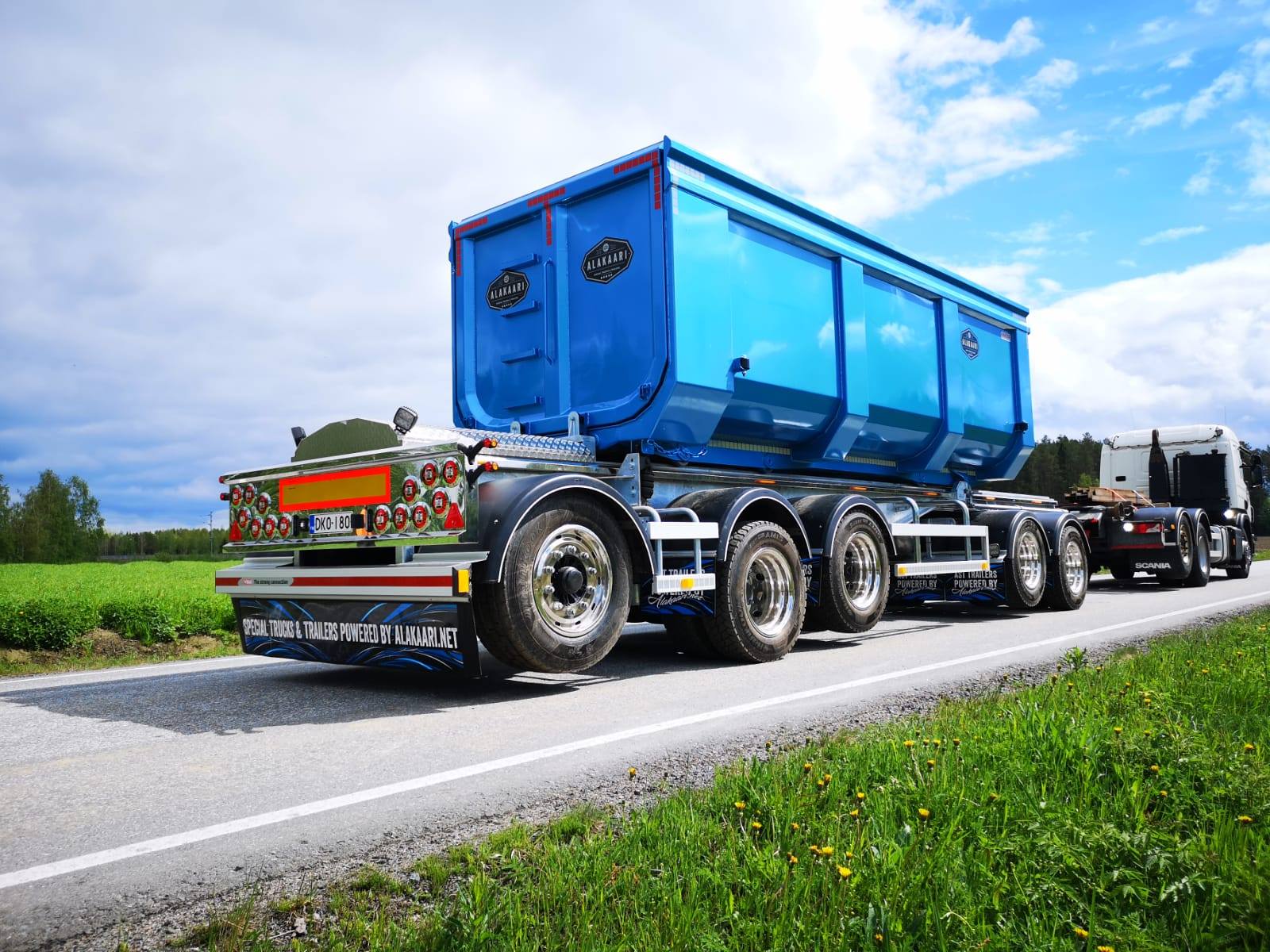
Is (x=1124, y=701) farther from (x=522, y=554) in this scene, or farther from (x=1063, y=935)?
(x=522, y=554)

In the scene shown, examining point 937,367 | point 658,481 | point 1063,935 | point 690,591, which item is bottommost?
point 1063,935

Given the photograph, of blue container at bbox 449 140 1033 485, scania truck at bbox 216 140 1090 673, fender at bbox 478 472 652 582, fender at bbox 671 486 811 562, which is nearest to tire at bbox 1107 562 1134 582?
scania truck at bbox 216 140 1090 673

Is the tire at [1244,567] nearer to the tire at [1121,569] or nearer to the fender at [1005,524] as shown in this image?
the tire at [1121,569]

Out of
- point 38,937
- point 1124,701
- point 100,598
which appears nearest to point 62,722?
point 38,937

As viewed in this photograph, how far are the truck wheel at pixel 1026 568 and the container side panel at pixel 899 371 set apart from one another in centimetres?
157

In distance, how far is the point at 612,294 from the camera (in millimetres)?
6859

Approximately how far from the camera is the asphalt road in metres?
2.58

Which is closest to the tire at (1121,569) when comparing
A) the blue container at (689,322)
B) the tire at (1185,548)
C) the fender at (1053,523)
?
the tire at (1185,548)

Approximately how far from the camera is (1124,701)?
4.10 meters

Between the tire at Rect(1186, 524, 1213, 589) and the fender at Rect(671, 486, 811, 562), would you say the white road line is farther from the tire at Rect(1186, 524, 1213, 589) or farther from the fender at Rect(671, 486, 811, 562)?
the tire at Rect(1186, 524, 1213, 589)

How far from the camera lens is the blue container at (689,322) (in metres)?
6.61

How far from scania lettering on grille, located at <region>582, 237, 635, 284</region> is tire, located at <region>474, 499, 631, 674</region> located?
2.11 m

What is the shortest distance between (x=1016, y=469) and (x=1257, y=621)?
15.5 feet

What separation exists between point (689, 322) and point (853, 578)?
2722 millimetres
